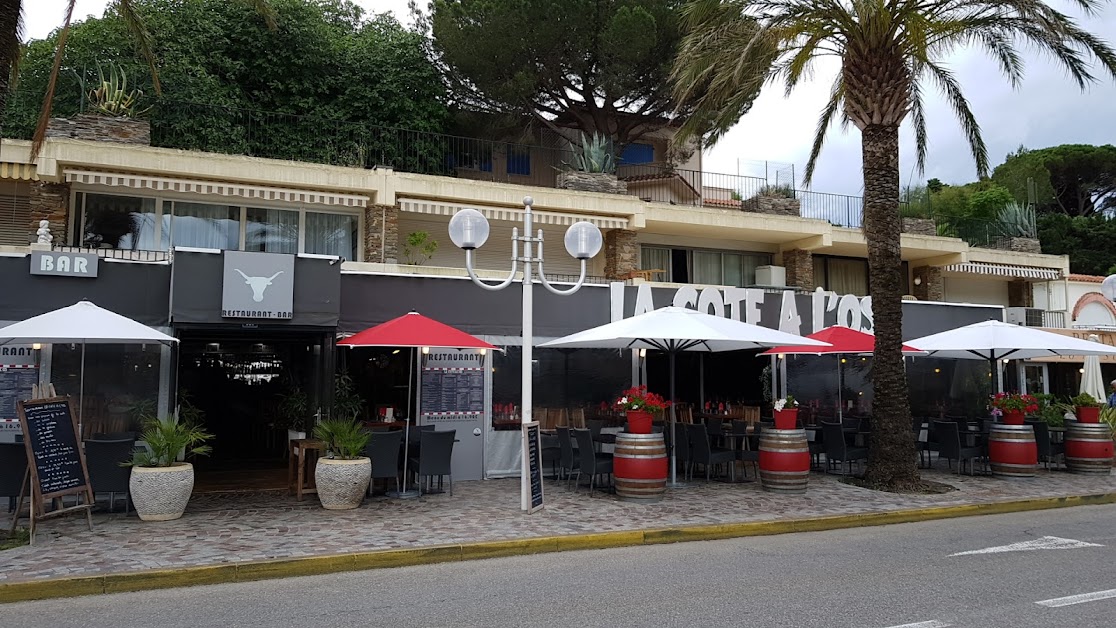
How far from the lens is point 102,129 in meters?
15.6

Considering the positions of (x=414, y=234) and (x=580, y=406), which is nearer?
(x=580, y=406)

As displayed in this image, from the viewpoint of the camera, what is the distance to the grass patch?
27.1 ft

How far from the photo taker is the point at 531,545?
28.5 feet

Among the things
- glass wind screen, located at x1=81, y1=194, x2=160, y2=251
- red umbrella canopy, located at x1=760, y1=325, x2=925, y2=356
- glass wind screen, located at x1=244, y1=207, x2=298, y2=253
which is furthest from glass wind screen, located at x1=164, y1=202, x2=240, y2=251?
red umbrella canopy, located at x1=760, y1=325, x2=925, y2=356

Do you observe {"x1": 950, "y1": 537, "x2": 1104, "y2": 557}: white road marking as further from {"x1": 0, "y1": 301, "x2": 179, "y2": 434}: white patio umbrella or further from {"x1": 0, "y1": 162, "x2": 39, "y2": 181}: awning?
{"x1": 0, "y1": 162, "x2": 39, "y2": 181}: awning

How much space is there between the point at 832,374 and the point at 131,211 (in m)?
15.4

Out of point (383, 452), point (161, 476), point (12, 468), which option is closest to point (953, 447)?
point (383, 452)

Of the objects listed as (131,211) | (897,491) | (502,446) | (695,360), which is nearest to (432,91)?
(131,211)

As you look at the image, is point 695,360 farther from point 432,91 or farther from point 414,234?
point 432,91

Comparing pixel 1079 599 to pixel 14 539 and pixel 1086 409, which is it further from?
pixel 14 539

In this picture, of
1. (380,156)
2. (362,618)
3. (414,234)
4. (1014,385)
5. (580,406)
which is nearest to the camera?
(362,618)

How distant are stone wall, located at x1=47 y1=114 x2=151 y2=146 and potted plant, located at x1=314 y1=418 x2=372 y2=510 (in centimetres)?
886

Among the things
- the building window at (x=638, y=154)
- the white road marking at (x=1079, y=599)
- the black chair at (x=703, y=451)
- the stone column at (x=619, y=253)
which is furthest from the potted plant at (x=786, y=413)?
the building window at (x=638, y=154)

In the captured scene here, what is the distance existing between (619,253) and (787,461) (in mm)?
8297
